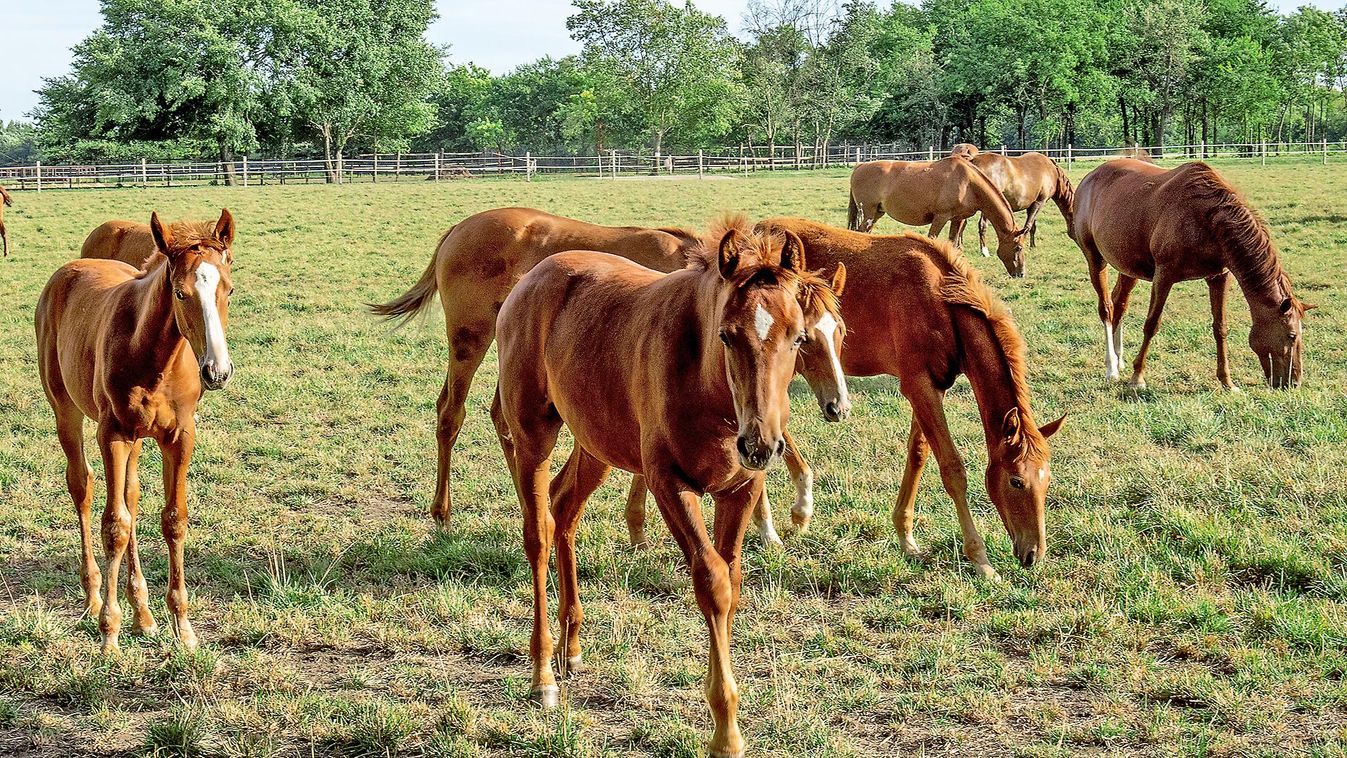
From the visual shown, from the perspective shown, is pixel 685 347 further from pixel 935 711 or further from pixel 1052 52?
pixel 1052 52

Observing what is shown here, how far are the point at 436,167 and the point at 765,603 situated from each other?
4150cm

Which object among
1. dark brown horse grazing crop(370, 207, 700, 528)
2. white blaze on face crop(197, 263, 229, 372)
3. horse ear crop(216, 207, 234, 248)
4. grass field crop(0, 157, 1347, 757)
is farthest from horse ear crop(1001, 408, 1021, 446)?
horse ear crop(216, 207, 234, 248)

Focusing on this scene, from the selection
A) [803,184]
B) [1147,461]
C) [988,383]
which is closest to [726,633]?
[988,383]

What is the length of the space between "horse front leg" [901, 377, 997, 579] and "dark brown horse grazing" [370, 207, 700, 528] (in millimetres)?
2096

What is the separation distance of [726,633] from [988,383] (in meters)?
2.14

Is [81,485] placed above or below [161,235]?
below

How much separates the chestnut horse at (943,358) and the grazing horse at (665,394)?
1.46 meters

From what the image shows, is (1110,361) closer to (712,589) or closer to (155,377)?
(712,589)

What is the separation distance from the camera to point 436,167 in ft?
143

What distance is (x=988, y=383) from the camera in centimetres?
493

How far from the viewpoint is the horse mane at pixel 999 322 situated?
4.69m

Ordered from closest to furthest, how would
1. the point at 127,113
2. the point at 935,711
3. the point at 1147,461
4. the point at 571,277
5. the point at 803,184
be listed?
the point at 935,711 < the point at 571,277 < the point at 1147,461 < the point at 803,184 < the point at 127,113

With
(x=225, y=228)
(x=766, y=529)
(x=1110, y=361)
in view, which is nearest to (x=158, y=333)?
(x=225, y=228)

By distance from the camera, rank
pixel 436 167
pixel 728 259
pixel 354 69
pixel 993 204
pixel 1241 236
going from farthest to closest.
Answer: pixel 354 69 < pixel 436 167 < pixel 993 204 < pixel 1241 236 < pixel 728 259
